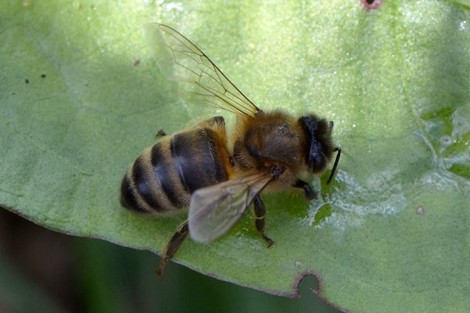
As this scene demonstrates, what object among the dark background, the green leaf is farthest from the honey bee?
the dark background

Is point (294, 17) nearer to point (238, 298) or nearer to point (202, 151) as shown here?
point (202, 151)

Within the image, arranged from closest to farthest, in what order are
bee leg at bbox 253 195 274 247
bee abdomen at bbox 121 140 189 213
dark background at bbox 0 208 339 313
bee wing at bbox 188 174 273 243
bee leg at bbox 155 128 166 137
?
bee wing at bbox 188 174 273 243, bee abdomen at bbox 121 140 189 213, bee leg at bbox 253 195 274 247, bee leg at bbox 155 128 166 137, dark background at bbox 0 208 339 313

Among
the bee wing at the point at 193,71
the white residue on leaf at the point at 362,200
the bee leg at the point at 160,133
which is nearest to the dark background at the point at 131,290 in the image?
the white residue on leaf at the point at 362,200

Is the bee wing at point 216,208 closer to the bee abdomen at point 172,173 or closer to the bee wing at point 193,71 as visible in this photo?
the bee abdomen at point 172,173

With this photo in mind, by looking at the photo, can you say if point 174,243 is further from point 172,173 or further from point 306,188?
point 306,188

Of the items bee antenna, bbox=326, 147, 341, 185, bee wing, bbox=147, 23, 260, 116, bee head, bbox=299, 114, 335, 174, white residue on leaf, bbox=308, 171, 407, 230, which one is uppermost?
bee wing, bbox=147, 23, 260, 116

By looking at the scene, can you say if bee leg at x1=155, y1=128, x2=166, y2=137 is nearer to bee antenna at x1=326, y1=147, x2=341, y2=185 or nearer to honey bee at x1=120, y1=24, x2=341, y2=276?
honey bee at x1=120, y1=24, x2=341, y2=276

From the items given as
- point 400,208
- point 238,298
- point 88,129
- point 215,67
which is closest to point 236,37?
point 215,67

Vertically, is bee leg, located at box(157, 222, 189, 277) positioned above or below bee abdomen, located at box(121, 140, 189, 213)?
below
